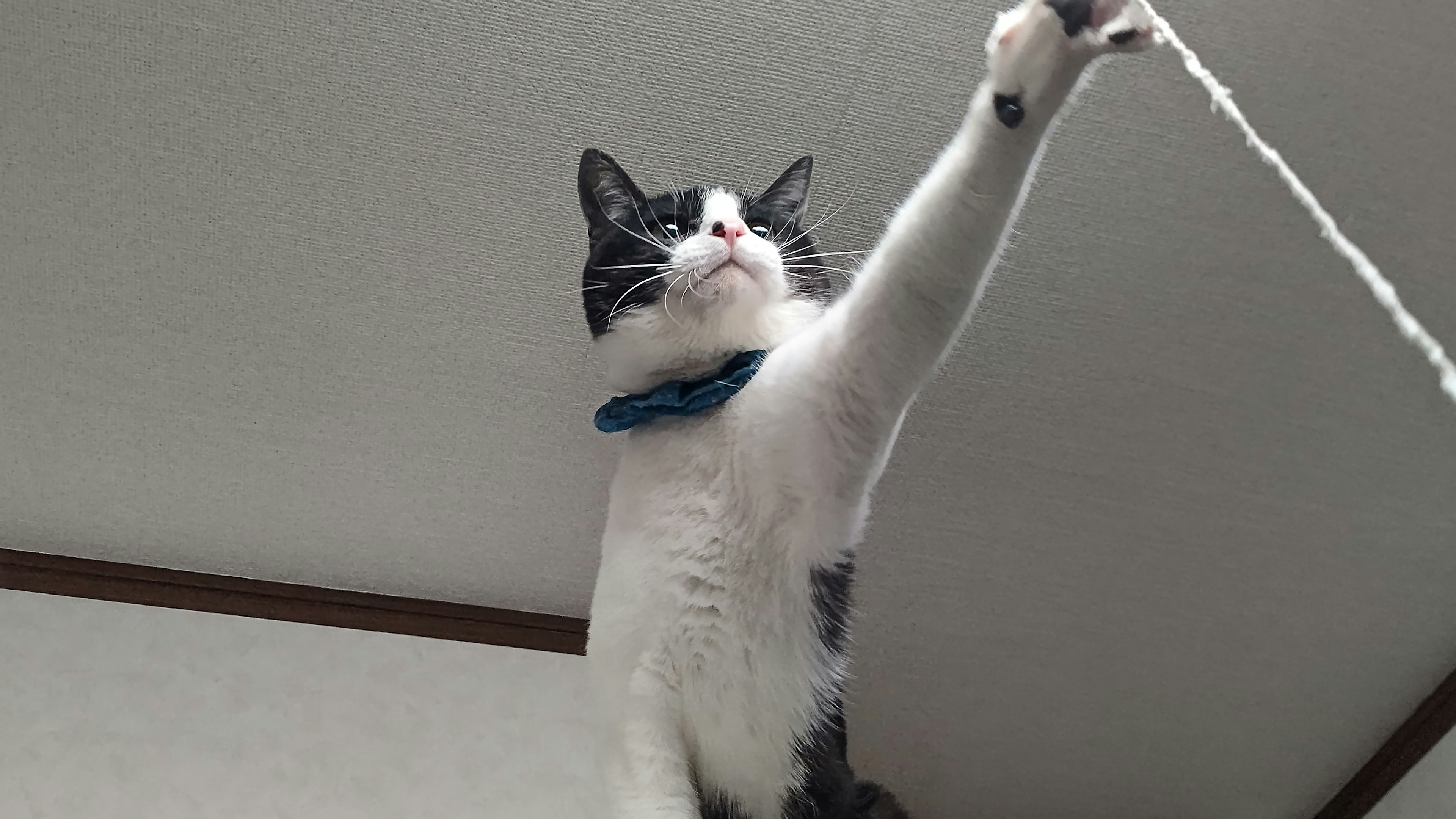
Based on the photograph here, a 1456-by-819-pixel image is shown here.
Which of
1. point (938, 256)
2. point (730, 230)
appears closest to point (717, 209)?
point (730, 230)

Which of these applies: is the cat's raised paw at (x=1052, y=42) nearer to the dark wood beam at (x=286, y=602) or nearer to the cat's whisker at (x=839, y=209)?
the cat's whisker at (x=839, y=209)

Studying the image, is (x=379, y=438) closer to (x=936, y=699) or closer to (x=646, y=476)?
(x=646, y=476)

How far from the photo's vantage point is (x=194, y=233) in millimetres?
1059

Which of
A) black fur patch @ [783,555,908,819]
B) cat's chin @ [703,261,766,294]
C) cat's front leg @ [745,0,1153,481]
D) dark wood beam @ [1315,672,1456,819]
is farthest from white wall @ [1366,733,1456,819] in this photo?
cat's chin @ [703,261,766,294]

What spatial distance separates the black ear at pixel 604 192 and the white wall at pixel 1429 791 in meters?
1.50

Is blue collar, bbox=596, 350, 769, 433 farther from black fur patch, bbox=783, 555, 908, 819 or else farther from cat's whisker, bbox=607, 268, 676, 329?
black fur patch, bbox=783, 555, 908, 819

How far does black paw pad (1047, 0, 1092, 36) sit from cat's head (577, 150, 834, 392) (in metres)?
0.36

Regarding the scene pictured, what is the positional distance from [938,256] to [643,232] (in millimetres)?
352

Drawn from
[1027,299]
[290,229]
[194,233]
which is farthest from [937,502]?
[194,233]

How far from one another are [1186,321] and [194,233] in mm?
1319

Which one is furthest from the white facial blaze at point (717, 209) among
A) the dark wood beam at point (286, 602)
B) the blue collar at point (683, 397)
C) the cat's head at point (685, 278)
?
the dark wood beam at point (286, 602)

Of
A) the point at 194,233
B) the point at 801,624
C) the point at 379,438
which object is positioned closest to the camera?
the point at 801,624

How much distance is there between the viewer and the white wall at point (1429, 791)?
Result: 1275 mm

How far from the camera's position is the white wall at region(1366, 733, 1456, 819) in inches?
50.2
